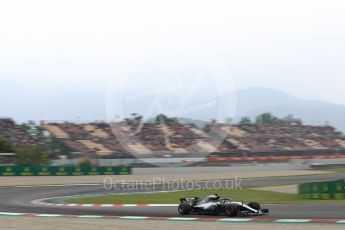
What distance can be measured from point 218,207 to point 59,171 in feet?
115

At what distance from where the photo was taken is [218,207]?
1599 cm

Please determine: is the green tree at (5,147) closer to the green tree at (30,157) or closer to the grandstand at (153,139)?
the green tree at (30,157)

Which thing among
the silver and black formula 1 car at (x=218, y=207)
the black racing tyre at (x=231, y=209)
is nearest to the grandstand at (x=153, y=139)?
the silver and black formula 1 car at (x=218, y=207)

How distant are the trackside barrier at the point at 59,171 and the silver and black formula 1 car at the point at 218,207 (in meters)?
33.4

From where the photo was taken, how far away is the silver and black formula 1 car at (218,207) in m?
15.4

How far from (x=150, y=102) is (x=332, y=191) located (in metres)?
10.6

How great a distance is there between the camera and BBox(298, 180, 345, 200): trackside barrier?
21.7 m

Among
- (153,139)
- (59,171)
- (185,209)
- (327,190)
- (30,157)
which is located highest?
(153,139)

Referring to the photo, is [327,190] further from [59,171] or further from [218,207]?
[59,171]

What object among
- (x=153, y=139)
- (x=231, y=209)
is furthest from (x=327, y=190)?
(x=153, y=139)

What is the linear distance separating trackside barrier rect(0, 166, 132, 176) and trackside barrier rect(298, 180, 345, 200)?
29636mm

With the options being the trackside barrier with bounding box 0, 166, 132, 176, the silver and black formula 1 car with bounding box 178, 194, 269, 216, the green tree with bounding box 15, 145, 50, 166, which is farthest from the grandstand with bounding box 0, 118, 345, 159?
the silver and black formula 1 car with bounding box 178, 194, 269, 216

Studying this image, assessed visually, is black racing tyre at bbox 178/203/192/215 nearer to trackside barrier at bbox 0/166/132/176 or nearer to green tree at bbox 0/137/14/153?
trackside barrier at bbox 0/166/132/176

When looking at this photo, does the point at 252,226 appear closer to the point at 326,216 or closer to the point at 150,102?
the point at 326,216
